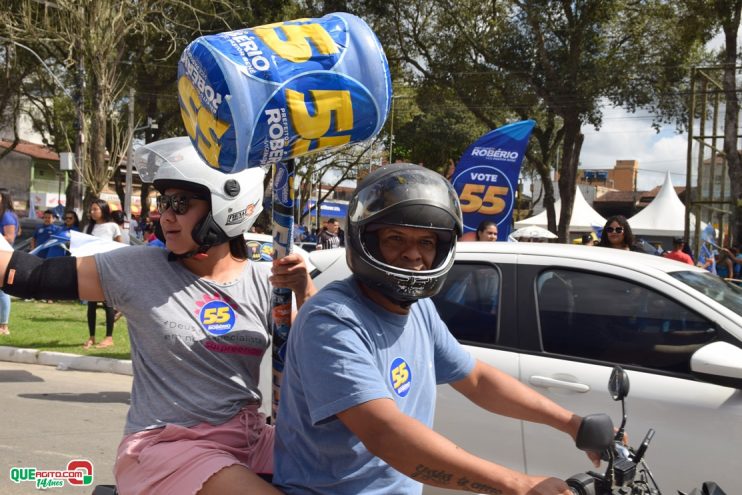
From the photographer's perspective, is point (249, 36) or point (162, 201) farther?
point (162, 201)

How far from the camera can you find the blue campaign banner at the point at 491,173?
9641 mm

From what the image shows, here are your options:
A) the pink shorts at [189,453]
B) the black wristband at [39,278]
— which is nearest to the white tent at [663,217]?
the pink shorts at [189,453]

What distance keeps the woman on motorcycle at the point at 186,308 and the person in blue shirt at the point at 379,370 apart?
43 cm

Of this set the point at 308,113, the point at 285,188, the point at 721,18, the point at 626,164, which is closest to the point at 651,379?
the point at 285,188

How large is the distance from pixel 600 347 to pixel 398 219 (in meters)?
2.26

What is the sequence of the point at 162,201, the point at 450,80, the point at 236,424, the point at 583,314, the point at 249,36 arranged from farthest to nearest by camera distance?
the point at 450,80 < the point at 583,314 < the point at 162,201 < the point at 236,424 < the point at 249,36

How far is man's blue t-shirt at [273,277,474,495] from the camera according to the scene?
173cm

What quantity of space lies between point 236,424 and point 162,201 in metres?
0.74

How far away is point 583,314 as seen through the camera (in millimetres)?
3875

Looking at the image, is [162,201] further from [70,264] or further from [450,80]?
[450,80]

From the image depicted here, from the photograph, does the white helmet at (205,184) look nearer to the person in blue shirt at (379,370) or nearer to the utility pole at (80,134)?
the person in blue shirt at (379,370)

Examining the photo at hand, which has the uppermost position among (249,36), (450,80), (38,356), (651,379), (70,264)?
(450,80)

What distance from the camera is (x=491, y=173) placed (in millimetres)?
9875

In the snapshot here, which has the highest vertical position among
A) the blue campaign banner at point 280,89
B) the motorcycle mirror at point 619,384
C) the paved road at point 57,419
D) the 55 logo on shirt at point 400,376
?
the blue campaign banner at point 280,89
